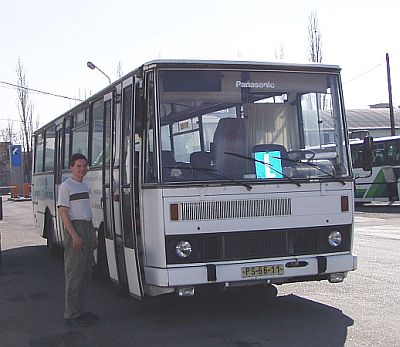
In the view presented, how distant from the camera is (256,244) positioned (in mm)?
7883

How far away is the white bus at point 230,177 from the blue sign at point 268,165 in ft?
0.05

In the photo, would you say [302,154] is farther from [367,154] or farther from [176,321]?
[176,321]

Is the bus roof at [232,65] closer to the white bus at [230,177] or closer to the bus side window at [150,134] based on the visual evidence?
the white bus at [230,177]

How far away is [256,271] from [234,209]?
738 mm

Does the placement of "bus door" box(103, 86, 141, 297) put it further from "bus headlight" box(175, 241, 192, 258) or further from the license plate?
the license plate

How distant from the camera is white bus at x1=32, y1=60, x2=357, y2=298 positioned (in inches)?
301

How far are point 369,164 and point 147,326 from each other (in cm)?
354

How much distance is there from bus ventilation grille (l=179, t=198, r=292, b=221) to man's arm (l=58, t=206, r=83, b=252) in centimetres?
142

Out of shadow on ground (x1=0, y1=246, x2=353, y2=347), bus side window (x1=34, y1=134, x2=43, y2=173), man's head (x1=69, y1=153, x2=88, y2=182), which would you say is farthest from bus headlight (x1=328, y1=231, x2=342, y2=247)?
bus side window (x1=34, y1=134, x2=43, y2=173)

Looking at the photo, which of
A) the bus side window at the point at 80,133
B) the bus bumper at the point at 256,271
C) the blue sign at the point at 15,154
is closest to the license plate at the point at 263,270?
the bus bumper at the point at 256,271

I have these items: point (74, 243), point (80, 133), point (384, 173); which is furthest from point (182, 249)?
point (384, 173)

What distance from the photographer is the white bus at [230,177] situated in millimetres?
7652

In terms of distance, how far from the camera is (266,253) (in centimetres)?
790

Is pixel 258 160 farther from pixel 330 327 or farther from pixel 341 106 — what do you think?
pixel 330 327
